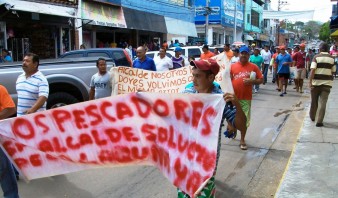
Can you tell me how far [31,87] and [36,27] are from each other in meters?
14.1

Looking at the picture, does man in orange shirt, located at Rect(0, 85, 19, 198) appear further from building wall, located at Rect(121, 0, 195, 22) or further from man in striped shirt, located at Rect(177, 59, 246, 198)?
building wall, located at Rect(121, 0, 195, 22)

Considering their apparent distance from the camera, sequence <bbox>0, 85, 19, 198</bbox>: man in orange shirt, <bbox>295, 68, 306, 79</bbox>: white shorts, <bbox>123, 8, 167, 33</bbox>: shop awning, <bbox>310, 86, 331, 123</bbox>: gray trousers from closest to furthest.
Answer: <bbox>0, 85, 19, 198</bbox>: man in orange shirt → <bbox>310, 86, 331, 123</bbox>: gray trousers → <bbox>295, 68, 306, 79</bbox>: white shorts → <bbox>123, 8, 167, 33</bbox>: shop awning

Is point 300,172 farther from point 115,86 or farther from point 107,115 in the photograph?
point 115,86

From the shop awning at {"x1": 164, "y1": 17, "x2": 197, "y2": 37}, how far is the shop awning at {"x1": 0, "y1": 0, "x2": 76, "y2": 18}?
11993 millimetres

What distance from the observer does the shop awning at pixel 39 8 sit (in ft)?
49.2

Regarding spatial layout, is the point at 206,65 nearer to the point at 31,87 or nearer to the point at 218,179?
the point at 218,179

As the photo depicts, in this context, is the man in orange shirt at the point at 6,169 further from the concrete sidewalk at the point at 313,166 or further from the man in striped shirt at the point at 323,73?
the man in striped shirt at the point at 323,73

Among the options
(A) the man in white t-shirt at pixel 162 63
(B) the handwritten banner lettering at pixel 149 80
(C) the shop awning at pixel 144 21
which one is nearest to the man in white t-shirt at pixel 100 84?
(B) the handwritten banner lettering at pixel 149 80

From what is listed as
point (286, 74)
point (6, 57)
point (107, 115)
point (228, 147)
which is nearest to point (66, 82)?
point (228, 147)

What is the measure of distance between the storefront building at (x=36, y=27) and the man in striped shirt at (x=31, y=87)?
10.7 metres

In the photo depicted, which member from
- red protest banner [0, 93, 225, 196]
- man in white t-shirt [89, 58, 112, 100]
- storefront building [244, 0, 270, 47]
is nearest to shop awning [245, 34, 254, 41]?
storefront building [244, 0, 270, 47]

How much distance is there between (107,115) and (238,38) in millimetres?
55182

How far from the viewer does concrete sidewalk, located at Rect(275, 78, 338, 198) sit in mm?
4648

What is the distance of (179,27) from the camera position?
32.7m
